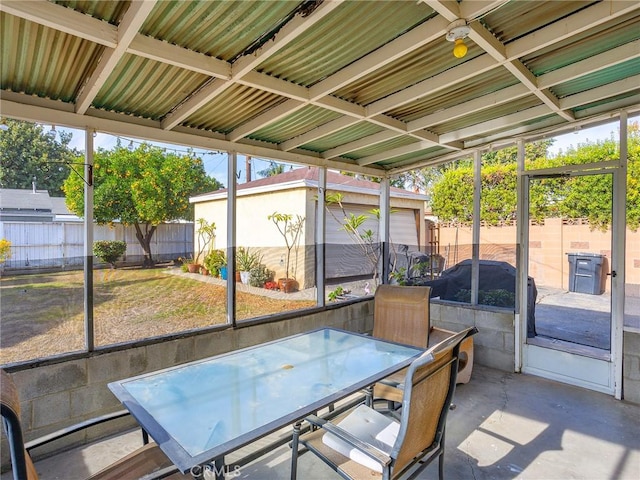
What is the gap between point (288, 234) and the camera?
15.3 feet

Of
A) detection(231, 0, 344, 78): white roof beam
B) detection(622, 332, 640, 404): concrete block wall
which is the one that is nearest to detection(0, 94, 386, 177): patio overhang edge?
detection(231, 0, 344, 78): white roof beam

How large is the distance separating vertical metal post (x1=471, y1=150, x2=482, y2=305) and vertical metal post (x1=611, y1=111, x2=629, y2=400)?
52.7 inches

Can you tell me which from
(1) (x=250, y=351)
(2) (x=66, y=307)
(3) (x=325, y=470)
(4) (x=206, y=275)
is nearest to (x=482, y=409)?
(3) (x=325, y=470)

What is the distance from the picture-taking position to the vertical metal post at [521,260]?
4.07 m

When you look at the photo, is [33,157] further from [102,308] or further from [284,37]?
[284,37]

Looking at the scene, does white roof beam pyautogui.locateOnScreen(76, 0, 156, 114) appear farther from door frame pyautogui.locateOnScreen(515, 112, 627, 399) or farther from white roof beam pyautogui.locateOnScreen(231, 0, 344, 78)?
door frame pyautogui.locateOnScreen(515, 112, 627, 399)

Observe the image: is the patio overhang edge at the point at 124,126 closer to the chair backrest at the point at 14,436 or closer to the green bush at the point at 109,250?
the green bush at the point at 109,250

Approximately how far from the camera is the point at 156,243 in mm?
3193

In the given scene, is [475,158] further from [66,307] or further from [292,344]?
[66,307]

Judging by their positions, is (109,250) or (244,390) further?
(109,250)

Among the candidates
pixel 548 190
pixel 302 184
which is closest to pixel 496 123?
pixel 548 190

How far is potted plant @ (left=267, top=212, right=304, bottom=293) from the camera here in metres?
4.46

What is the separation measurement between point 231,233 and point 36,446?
2400 millimetres

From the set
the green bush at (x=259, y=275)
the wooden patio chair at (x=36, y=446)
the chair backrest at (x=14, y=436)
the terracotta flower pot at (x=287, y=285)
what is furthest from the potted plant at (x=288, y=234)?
the chair backrest at (x=14, y=436)
